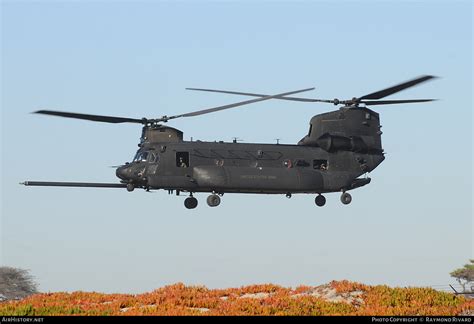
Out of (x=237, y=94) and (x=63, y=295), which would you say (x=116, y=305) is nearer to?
(x=63, y=295)

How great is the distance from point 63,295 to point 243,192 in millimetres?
10542

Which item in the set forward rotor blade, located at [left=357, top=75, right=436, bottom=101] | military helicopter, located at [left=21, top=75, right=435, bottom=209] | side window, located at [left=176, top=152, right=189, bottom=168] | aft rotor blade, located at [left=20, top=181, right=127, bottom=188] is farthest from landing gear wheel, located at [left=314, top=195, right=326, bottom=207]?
aft rotor blade, located at [left=20, top=181, right=127, bottom=188]

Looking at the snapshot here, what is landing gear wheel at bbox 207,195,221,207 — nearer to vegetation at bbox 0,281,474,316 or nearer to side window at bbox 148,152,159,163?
side window at bbox 148,152,159,163

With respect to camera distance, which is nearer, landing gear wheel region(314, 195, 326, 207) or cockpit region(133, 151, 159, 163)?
cockpit region(133, 151, 159, 163)

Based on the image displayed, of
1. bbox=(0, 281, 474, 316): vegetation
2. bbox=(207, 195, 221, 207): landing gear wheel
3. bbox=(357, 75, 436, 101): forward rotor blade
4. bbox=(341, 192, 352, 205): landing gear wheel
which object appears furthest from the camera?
bbox=(341, 192, 352, 205): landing gear wheel

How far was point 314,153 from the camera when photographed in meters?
40.0

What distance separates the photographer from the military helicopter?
37688 millimetres

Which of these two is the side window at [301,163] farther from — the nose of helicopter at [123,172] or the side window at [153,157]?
the nose of helicopter at [123,172]

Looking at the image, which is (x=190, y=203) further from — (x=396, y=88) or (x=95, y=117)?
(x=396, y=88)

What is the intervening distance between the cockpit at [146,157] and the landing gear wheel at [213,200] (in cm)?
274

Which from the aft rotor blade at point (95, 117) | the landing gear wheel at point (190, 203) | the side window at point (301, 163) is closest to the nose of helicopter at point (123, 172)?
the aft rotor blade at point (95, 117)

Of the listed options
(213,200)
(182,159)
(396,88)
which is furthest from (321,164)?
(182,159)

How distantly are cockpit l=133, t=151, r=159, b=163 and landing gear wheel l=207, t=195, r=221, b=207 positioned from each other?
108 inches

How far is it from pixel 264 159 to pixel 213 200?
276cm
